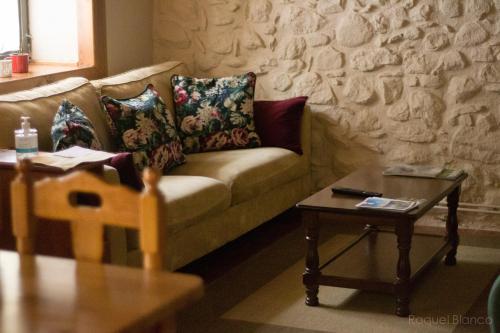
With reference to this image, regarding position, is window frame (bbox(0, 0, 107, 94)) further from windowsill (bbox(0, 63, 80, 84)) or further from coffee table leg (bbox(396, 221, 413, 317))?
coffee table leg (bbox(396, 221, 413, 317))

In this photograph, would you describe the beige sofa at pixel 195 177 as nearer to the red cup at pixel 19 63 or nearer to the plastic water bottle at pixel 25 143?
the plastic water bottle at pixel 25 143

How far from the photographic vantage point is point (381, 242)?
4309mm

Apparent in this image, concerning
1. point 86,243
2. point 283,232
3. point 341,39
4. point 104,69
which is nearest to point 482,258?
point 283,232

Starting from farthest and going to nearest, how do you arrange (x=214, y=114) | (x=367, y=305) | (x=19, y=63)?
(x=214, y=114)
(x=19, y=63)
(x=367, y=305)

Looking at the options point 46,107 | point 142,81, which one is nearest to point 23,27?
point 142,81

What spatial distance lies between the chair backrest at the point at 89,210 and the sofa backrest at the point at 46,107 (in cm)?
176

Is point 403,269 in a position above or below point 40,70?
below

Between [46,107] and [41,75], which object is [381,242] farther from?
[41,75]

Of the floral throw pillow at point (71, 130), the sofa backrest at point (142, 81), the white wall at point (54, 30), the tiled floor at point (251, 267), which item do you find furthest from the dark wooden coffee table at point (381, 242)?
the white wall at point (54, 30)

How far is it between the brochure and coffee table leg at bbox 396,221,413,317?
0.24ft

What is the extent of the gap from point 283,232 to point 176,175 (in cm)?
84

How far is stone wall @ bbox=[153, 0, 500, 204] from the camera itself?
4859 mm

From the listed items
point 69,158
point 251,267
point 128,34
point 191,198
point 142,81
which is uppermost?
point 128,34

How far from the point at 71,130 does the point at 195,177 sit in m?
0.69
